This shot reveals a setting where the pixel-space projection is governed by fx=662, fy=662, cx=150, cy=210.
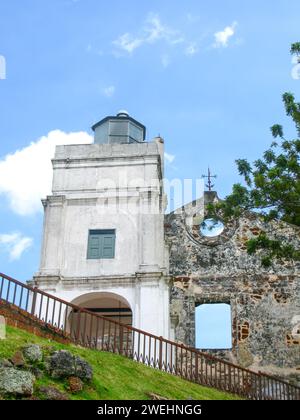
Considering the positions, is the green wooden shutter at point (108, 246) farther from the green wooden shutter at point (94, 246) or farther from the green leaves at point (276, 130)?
the green leaves at point (276, 130)

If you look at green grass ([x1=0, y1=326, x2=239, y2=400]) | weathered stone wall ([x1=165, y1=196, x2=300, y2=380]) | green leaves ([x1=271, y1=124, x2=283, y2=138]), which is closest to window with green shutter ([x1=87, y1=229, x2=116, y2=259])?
weathered stone wall ([x1=165, y1=196, x2=300, y2=380])

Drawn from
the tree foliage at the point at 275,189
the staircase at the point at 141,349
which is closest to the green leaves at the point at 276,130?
the tree foliage at the point at 275,189

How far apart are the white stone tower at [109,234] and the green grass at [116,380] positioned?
15.4ft

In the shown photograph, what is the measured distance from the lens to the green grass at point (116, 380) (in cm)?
1073

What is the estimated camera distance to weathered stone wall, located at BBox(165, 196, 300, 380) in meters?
21.6

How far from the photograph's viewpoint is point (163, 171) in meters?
25.3

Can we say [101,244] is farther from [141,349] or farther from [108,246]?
[141,349]

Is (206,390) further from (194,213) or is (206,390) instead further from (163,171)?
(163,171)

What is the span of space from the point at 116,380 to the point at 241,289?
10990mm

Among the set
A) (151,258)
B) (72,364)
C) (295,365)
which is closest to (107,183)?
(151,258)

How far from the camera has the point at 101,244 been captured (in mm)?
21047

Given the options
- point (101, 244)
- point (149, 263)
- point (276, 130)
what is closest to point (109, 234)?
point (101, 244)

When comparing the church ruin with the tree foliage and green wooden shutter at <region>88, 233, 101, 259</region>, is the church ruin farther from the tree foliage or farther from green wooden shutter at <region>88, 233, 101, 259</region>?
the tree foliage
